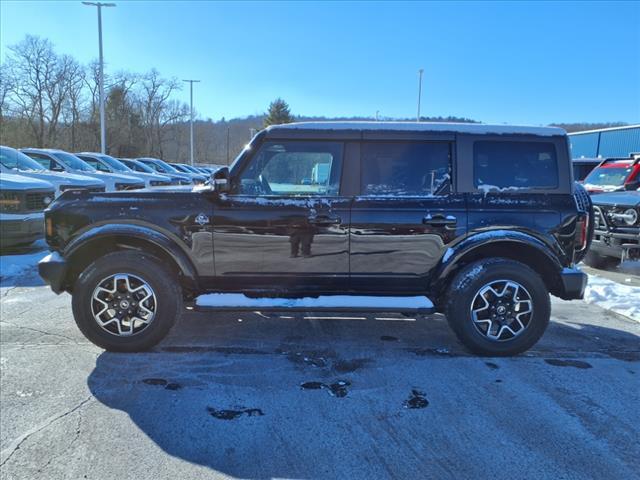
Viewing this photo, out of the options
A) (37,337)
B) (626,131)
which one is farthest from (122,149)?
(37,337)

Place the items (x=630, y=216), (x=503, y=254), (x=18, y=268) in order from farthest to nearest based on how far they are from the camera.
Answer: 1. (x=630, y=216)
2. (x=18, y=268)
3. (x=503, y=254)

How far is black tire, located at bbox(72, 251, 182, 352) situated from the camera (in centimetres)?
382

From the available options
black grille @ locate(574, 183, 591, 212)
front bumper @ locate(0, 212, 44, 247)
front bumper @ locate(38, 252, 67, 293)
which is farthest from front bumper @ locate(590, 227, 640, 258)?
front bumper @ locate(0, 212, 44, 247)

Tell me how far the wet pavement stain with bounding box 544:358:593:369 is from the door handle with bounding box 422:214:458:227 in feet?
4.77

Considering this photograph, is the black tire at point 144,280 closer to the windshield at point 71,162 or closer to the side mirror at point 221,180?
the side mirror at point 221,180

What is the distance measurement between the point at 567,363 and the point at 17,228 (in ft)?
26.9

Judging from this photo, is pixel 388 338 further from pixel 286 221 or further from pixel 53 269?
pixel 53 269

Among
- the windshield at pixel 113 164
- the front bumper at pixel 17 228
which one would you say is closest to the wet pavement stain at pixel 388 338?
the front bumper at pixel 17 228

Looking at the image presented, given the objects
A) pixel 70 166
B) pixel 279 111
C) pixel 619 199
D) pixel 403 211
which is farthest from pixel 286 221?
pixel 279 111

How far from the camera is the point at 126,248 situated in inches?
159

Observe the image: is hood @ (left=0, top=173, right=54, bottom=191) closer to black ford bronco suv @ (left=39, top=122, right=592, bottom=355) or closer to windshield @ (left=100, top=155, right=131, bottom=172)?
black ford bronco suv @ (left=39, top=122, right=592, bottom=355)

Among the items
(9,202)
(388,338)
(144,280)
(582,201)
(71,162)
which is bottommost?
(388,338)

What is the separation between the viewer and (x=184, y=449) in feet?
8.58

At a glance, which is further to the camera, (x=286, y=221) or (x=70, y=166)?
(x=70, y=166)
